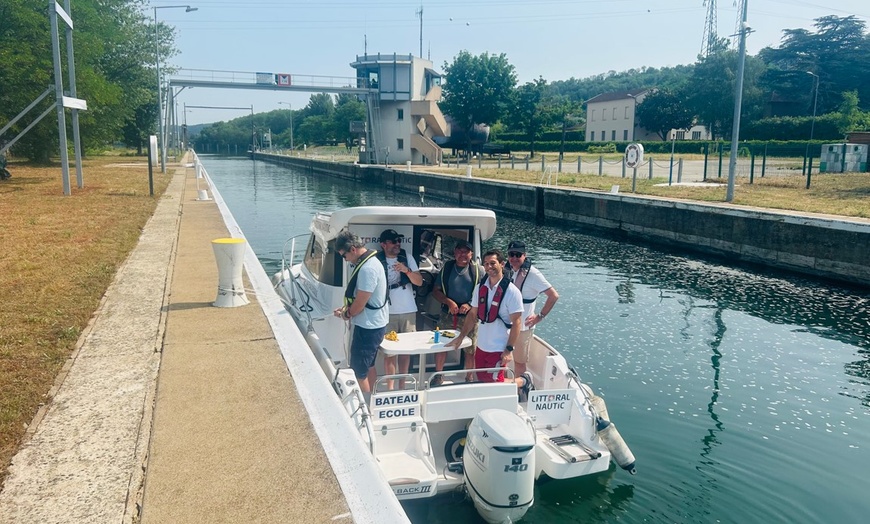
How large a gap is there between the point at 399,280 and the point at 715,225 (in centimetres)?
1521

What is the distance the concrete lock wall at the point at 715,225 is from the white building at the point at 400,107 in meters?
32.5

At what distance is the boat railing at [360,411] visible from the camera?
5.48 m

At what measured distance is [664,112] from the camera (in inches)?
3034

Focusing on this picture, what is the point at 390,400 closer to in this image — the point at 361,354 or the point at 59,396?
the point at 361,354

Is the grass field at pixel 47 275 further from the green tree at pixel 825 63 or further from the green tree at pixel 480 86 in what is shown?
the green tree at pixel 825 63

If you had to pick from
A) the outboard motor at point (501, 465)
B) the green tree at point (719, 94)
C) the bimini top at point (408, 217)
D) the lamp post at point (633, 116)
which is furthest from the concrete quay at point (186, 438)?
the lamp post at point (633, 116)

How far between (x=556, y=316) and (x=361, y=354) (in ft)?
23.5

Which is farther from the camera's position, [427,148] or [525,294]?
→ [427,148]

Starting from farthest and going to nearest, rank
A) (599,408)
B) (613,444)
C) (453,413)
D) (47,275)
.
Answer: (47,275), (599,408), (613,444), (453,413)

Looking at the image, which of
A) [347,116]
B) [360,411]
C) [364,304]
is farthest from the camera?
[347,116]

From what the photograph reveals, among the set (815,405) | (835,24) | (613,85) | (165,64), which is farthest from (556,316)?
(613,85)

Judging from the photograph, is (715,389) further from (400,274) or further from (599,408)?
(400,274)

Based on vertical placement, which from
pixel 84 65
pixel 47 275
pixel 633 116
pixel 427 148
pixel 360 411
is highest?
pixel 633 116

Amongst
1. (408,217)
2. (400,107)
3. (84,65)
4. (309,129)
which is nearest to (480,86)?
(400,107)
